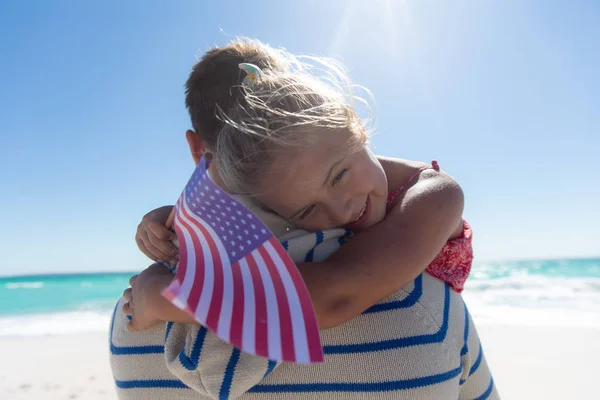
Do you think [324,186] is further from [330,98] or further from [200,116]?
[200,116]

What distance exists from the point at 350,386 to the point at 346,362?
0.06 m

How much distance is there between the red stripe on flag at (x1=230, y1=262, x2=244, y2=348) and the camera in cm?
80

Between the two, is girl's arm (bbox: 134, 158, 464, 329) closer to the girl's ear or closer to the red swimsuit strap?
the red swimsuit strap

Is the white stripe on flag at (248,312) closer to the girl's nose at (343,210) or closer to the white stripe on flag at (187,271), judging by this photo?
the white stripe on flag at (187,271)

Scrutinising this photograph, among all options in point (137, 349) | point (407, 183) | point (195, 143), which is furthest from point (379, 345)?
point (195, 143)

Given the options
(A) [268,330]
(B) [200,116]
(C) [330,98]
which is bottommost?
(A) [268,330]

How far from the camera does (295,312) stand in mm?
817

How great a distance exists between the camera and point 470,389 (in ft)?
4.66

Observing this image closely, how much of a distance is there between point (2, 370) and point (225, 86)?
7.13m

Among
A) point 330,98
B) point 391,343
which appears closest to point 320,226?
point 330,98

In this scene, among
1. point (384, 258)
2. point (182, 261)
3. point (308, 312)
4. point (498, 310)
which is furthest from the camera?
point (498, 310)

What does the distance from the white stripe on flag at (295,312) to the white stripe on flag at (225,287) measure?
0.11m

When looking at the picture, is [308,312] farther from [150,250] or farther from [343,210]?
[150,250]

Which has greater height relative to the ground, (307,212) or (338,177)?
(338,177)
